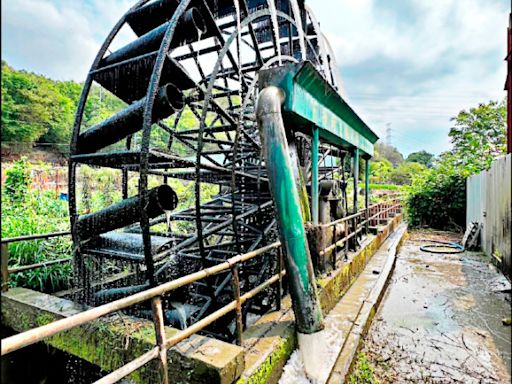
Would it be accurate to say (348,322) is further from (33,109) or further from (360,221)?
(360,221)

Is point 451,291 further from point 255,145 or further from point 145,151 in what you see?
point 145,151

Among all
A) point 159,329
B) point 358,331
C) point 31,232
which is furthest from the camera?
point 31,232

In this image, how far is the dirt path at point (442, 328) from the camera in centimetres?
297

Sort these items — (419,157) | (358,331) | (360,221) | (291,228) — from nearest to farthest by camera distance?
(291,228)
(358,331)
(360,221)
(419,157)

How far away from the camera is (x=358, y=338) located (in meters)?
3.33

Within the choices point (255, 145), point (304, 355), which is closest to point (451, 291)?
point (304, 355)

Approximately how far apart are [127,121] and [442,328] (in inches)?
179

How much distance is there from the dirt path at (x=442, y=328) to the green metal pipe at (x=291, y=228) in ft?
2.89

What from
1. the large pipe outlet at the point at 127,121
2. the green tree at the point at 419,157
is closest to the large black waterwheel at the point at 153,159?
the large pipe outlet at the point at 127,121

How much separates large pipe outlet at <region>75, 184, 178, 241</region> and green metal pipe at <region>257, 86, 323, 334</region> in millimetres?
1609

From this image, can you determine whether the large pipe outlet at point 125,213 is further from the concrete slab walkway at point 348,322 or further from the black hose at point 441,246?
the black hose at point 441,246

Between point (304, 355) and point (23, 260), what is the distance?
4.26 m

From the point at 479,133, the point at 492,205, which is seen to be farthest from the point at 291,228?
the point at 479,133

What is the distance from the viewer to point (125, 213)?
401 cm
